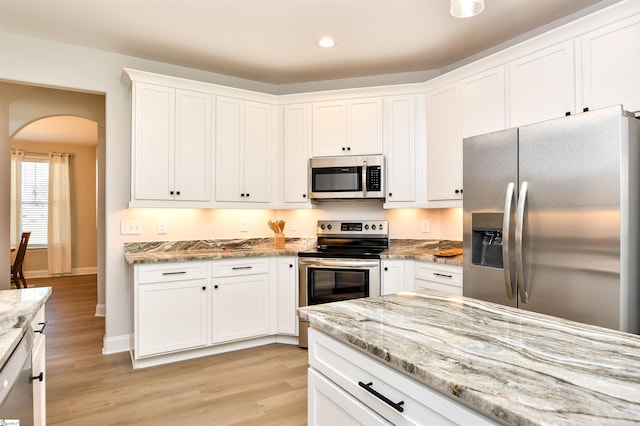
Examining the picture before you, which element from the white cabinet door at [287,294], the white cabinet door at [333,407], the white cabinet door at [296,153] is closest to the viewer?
the white cabinet door at [333,407]

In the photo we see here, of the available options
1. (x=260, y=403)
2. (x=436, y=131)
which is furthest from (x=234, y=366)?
(x=436, y=131)

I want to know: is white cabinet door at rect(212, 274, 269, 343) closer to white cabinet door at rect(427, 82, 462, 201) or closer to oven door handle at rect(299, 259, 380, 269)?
Answer: oven door handle at rect(299, 259, 380, 269)

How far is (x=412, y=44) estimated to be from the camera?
10.7 ft

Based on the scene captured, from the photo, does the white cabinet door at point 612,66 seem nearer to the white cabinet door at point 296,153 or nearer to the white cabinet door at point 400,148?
the white cabinet door at point 400,148

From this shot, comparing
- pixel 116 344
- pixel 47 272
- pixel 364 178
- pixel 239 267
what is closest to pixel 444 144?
pixel 364 178

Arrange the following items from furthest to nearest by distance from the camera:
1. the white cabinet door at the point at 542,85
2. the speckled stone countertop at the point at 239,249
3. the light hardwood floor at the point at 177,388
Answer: the speckled stone countertop at the point at 239,249 → the white cabinet door at the point at 542,85 → the light hardwood floor at the point at 177,388

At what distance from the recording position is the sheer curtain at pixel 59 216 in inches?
294

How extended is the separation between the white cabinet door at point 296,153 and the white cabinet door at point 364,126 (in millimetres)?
440

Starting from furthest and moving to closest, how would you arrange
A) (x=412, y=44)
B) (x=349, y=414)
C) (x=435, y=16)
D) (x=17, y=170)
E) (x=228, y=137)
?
(x=17, y=170) < (x=228, y=137) < (x=412, y=44) < (x=435, y=16) < (x=349, y=414)

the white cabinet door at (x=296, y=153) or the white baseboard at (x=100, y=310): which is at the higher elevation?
the white cabinet door at (x=296, y=153)

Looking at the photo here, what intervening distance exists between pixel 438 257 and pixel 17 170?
25.9 feet

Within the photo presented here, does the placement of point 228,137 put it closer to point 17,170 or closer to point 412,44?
point 412,44

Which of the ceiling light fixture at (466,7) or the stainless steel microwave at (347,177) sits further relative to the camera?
the stainless steel microwave at (347,177)

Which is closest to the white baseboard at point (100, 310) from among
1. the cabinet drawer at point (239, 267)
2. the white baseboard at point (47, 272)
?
the cabinet drawer at point (239, 267)
